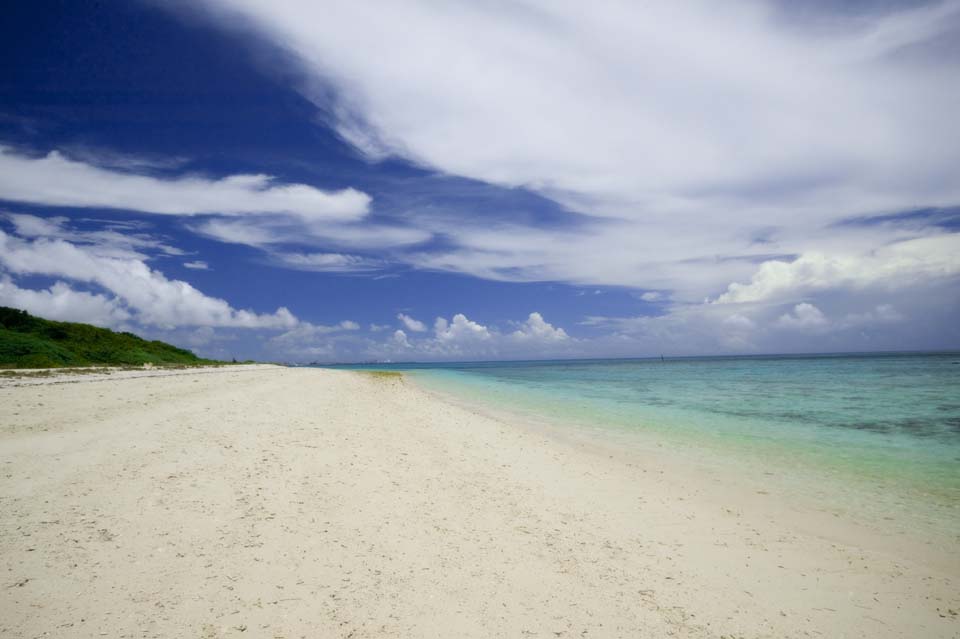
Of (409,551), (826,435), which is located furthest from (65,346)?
(826,435)

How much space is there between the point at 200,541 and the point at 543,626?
4.47 meters

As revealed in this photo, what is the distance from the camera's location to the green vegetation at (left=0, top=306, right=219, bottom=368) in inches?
1270

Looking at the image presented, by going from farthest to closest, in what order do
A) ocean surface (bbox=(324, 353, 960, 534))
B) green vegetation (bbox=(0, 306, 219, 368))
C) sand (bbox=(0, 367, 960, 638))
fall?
green vegetation (bbox=(0, 306, 219, 368)), ocean surface (bbox=(324, 353, 960, 534)), sand (bbox=(0, 367, 960, 638))

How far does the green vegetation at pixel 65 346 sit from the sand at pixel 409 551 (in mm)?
30350

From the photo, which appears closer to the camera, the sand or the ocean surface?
the sand

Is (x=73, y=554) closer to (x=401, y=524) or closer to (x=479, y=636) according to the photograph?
(x=401, y=524)

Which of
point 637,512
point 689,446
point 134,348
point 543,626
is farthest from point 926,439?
point 134,348

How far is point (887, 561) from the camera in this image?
6570 mm

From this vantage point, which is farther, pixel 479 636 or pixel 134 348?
pixel 134 348

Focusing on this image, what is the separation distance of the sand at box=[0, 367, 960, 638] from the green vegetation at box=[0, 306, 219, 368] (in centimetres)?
3035

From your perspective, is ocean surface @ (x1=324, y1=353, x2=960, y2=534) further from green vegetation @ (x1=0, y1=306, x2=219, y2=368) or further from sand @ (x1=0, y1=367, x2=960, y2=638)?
green vegetation @ (x1=0, y1=306, x2=219, y2=368)

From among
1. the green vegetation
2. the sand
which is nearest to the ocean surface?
the sand

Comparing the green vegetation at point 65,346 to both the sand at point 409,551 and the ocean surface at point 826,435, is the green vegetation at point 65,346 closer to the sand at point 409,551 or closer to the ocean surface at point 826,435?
the sand at point 409,551

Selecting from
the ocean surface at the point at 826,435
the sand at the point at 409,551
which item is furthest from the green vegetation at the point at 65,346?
the ocean surface at the point at 826,435
